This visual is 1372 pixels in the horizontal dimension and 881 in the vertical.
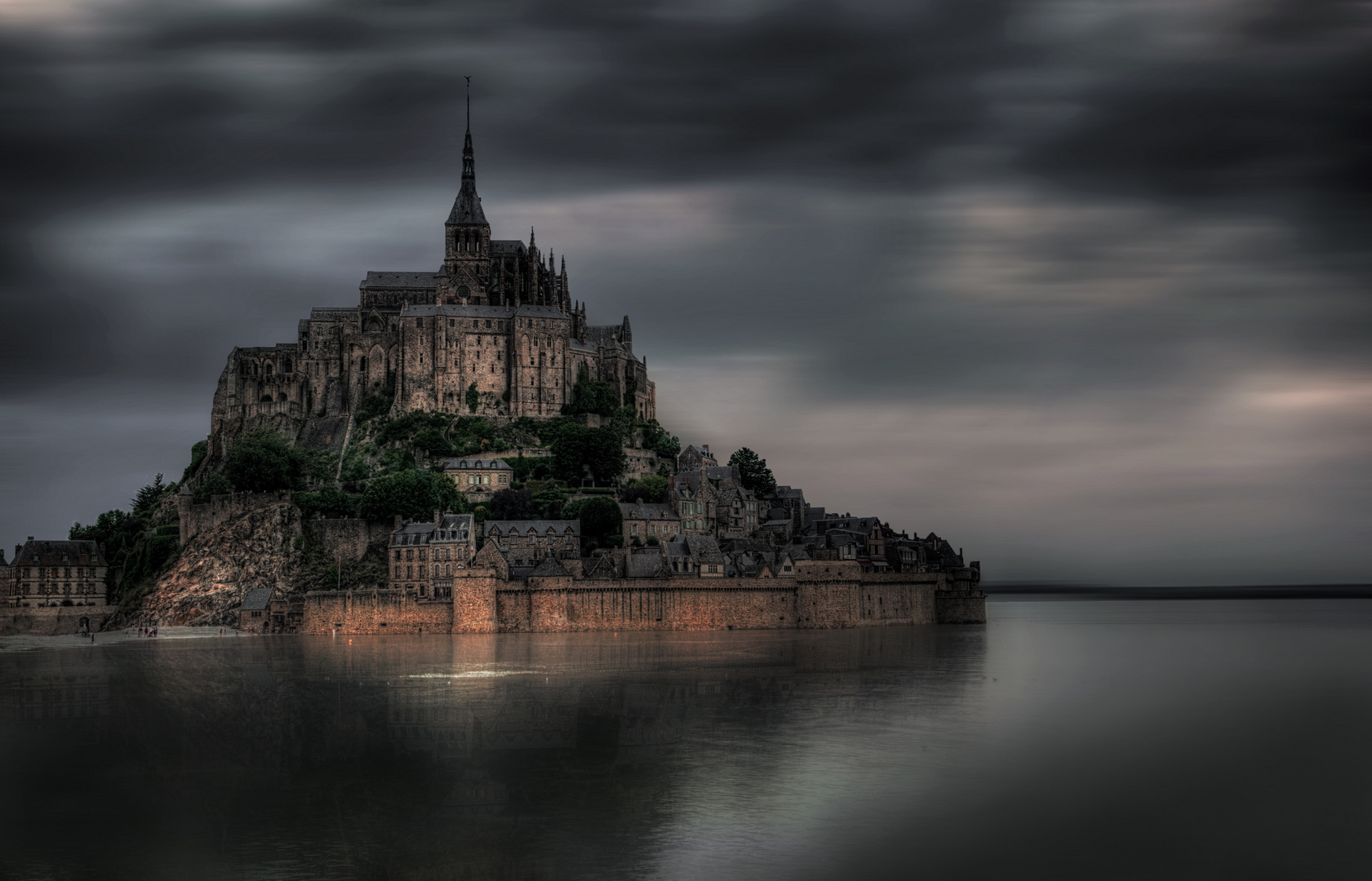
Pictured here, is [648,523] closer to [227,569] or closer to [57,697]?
[227,569]

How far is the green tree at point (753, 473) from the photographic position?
10725cm

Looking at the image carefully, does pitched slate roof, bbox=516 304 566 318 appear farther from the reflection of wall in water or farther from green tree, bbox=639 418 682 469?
the reflection of wall in water

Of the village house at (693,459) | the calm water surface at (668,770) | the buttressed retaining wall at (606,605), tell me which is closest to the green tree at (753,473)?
the village house at (693,459)

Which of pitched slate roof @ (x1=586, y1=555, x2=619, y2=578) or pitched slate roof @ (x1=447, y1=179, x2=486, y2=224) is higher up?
pitched slate roof @ (x1=447, y1=179, x2=486, y2=224)

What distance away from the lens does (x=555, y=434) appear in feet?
351

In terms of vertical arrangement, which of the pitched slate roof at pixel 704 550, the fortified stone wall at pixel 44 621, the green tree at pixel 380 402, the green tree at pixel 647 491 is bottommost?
the fortified stone wall at pixel 44 621

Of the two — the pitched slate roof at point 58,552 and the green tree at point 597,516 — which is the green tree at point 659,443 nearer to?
the green tree at point 597,516

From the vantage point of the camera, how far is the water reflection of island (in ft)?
78.8

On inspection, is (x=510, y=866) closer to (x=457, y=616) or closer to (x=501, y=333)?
(x=457, y=616)

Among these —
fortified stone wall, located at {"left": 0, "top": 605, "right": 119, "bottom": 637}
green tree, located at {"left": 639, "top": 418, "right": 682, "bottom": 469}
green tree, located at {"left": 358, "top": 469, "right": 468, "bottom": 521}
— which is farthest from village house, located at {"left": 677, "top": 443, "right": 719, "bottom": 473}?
fortified stone wall, located at {"left": 0, "top": 605, "right": 119, "bottom": 637}

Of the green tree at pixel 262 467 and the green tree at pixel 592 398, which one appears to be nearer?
the green tree at pixel 262 467

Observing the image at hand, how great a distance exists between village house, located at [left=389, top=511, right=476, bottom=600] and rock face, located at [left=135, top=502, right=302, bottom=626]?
371 inches

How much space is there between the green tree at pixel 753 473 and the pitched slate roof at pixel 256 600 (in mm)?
41129

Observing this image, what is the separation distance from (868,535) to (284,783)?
7228 centimetres
